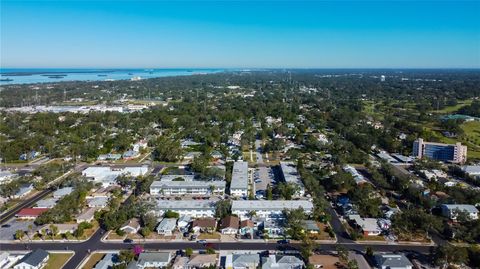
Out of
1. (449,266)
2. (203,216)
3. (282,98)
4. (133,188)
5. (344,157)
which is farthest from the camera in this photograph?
(282,98)

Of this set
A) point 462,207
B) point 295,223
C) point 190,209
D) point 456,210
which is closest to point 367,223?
point 295,223

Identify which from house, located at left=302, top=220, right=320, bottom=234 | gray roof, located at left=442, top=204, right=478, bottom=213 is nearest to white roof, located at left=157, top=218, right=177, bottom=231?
house, located at left=302, top=220, right=320, bottom=234

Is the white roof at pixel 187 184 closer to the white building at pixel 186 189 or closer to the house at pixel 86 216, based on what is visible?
the white building at pixel 186 189

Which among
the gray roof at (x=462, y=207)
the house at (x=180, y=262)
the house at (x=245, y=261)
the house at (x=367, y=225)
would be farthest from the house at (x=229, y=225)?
the gray roof at (x=462, y=207)

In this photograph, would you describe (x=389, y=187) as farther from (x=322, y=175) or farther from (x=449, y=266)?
(x=449, y=266)

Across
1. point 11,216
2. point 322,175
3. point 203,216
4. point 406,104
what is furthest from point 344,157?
point 406,104

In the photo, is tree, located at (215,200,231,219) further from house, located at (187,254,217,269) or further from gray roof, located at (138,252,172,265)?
gray roof, located at (138,252,172,265)
